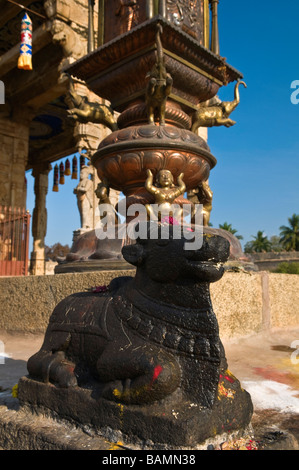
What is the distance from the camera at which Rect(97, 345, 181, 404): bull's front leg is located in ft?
4.44

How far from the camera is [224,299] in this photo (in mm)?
3340

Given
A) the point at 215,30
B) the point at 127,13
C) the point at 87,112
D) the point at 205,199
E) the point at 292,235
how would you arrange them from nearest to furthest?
1. the point at 205,199
2. the point at 127,13
3. the point at 87,112
4. the point at 215,30
5. the point at 292,235

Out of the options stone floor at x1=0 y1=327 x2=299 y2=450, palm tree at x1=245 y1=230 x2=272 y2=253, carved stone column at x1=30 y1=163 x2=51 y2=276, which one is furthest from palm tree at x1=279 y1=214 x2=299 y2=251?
Result: stone floor at x1=0 y1=327 x2=299 y2=450

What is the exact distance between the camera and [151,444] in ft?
4.30

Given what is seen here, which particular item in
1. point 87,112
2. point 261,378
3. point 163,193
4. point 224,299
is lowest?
point 261,378

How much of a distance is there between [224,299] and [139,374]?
2054mm

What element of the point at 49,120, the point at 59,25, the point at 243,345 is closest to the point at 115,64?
the point at 243,345

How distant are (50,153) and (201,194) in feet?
49.0

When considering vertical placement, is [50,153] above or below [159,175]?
above

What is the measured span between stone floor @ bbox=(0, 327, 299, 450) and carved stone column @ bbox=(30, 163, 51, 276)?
10.5 meters

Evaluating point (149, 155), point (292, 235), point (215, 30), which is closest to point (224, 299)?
point (149, 155)

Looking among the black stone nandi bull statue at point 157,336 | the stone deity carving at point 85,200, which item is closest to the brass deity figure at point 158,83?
the black stone nandi bull statue at point 157,336

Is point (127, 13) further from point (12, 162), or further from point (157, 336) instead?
point (12, 162)
